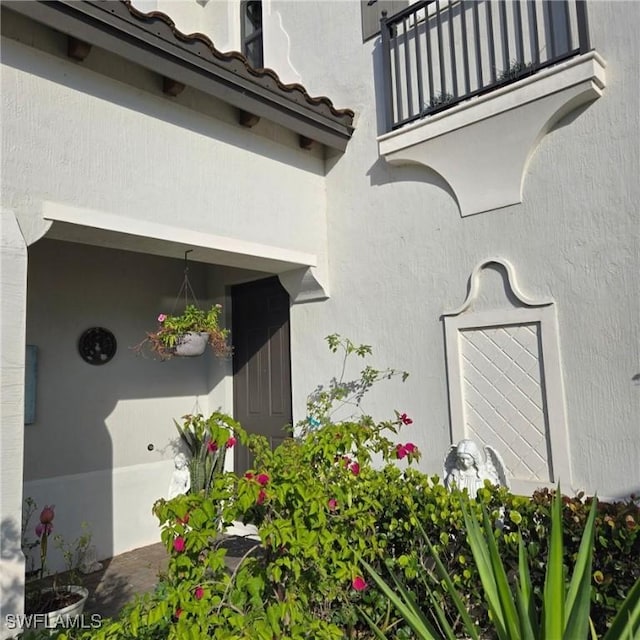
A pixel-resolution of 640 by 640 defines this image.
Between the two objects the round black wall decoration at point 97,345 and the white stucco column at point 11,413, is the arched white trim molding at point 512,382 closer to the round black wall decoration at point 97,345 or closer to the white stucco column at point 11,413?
the white stucco column at point 11,413

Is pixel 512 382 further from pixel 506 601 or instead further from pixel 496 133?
pixel 506 601

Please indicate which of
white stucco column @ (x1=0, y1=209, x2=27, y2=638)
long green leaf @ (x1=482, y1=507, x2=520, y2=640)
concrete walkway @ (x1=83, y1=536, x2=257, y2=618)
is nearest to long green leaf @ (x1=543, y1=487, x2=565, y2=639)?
long green leaf @ (x1=482, y1=507, x2=520, y2=640)

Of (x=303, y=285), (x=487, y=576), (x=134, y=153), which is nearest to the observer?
(x=487, y=576)

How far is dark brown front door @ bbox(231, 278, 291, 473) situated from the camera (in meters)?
5.67

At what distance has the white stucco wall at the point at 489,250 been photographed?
341 cm

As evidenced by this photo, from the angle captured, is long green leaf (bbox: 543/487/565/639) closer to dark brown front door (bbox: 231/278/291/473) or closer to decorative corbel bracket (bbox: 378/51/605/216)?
decorative corbel bracket (bbox: 378/51/605/216)

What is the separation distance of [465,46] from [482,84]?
1.06ft

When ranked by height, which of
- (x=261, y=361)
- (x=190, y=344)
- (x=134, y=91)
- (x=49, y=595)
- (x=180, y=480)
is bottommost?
(x=49, y=595)

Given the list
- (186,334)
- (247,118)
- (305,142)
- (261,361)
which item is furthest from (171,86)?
(261,361)

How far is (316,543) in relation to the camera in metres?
2.21

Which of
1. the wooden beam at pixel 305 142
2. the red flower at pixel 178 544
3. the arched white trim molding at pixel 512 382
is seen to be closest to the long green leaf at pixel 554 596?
the red flower at pixel 178 544

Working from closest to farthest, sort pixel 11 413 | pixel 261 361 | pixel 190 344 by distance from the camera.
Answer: pixel 11 413
pixel 190 344
pixel 261 361

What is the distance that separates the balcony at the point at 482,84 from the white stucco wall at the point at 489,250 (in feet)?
0.44

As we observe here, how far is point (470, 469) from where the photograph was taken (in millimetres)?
3523
